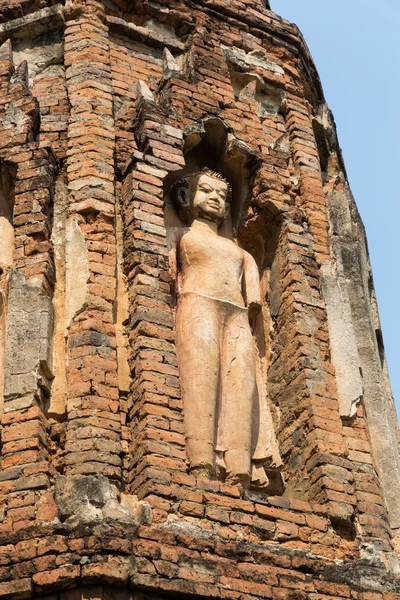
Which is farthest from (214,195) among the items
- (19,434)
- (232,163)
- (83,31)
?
(19,434)

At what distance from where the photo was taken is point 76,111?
1028 cm

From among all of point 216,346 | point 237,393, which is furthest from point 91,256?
point 237,393

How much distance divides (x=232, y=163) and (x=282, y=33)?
82.9 inches

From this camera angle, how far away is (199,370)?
29.5 feet

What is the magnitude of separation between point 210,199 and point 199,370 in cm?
189

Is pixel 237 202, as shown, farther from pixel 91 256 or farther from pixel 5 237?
pixel 5 237

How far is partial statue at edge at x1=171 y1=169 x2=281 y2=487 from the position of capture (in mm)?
8812

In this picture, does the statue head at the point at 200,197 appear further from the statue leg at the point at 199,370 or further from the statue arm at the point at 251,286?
the statue leg at the point at 199,370

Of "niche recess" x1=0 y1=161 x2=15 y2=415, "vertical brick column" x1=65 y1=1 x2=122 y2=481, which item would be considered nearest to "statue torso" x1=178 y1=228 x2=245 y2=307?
"vertical brick column" x1=65 y1=1 x2=122 y2=481

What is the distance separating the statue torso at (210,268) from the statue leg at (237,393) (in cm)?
20

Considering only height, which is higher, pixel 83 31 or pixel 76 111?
pixel 83 31

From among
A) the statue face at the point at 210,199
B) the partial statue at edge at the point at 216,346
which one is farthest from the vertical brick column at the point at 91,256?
the statue face at the point at 210,199

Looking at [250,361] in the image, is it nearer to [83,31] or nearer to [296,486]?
[296,486]

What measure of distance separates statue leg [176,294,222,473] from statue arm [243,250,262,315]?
0.50 meters
